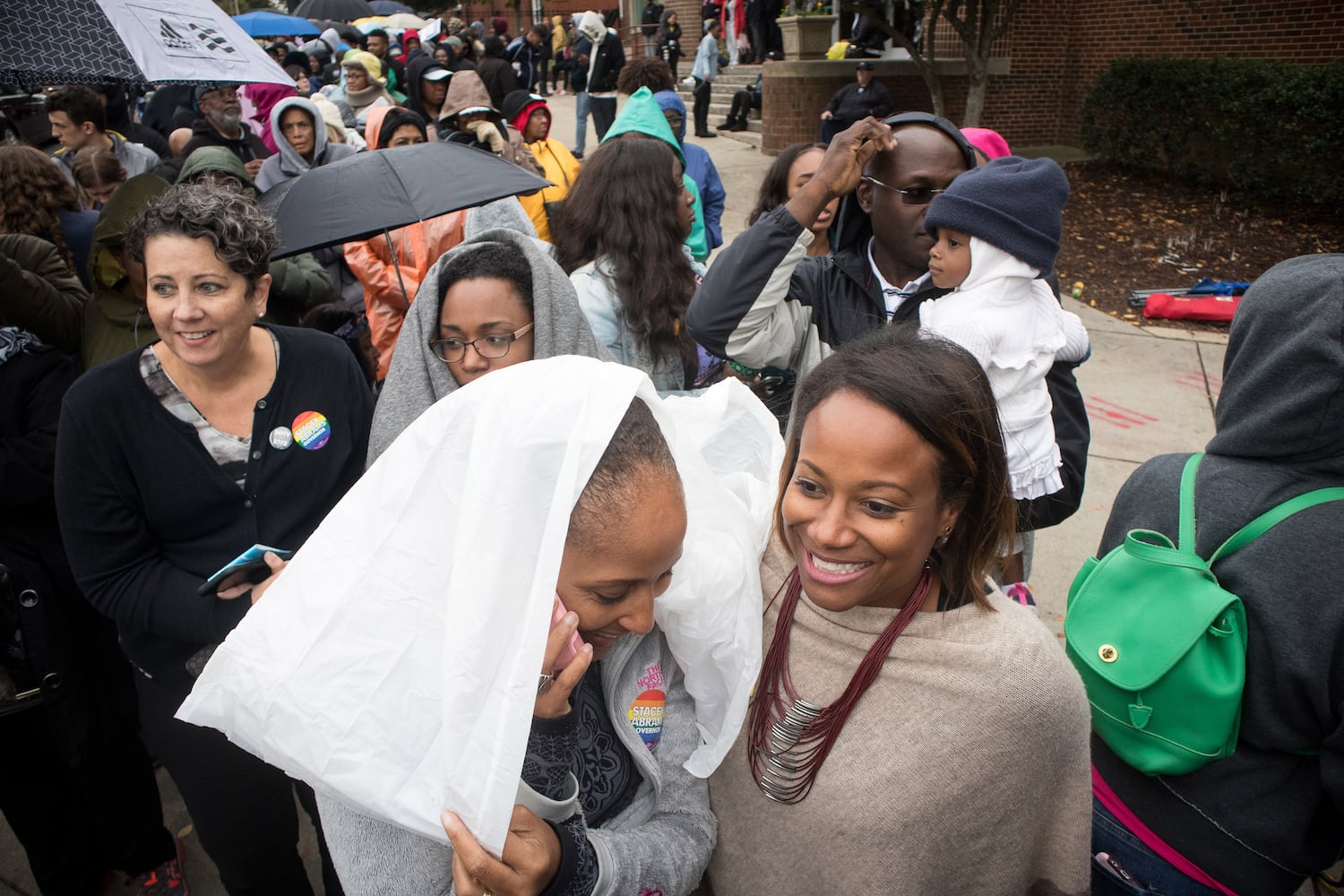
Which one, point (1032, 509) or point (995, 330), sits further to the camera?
point (1032, 509)

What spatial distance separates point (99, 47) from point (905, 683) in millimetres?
2946

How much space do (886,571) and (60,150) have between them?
21.9 feet

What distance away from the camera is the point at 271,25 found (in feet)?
44.9

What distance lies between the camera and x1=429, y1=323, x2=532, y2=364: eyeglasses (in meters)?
2.24

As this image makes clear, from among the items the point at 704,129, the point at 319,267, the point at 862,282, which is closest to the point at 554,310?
the point at 862,282

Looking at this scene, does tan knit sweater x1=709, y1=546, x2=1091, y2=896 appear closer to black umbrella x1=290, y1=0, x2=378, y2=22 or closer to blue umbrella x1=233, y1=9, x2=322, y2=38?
blue umbrella x1=233, y1=9, x2=322, y2=38

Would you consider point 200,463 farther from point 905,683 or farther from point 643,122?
point 643,122

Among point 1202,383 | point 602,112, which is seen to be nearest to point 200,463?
point 1202,383

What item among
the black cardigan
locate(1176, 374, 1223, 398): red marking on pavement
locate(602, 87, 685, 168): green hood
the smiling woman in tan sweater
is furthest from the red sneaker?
locate(1176, 374, 1223, 398): red marking on pavement

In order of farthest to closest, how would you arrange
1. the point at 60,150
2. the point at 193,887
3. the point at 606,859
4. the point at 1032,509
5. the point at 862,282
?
1. the point at 60,150
2. the point at 193,887
3. the point at 862,282
4. the point at 1032,509
5. the point at 606,859

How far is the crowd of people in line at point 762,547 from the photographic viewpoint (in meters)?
1.39

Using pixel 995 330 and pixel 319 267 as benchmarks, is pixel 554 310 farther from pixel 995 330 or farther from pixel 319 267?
pixel 319 267

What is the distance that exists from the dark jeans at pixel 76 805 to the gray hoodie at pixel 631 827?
1.77m

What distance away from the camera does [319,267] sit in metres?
4.41
